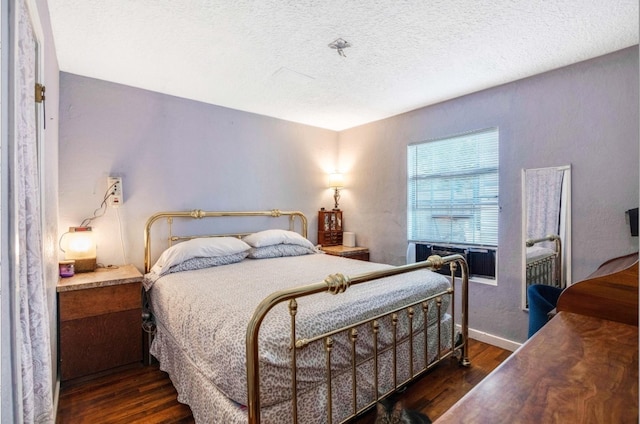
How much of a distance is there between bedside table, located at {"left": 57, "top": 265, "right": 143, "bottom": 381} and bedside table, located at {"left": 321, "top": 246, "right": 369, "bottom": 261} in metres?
2.12

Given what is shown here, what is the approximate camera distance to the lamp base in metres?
2.60

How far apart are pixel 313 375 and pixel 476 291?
226 centimetres

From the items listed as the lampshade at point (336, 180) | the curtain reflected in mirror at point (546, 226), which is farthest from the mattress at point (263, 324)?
the lampshade at point (336, 180)

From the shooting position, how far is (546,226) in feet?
8.83

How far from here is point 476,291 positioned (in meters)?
3.18

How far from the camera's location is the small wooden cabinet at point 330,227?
429 centimetres

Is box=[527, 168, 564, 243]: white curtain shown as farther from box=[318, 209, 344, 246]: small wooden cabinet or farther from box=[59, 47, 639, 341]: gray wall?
box=[318, 209, 344, 246]: small wooden cabinet

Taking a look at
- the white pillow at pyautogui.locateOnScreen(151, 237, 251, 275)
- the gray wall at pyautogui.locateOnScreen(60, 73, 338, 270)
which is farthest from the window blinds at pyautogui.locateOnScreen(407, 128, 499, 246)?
the white pillow at pyautogui.locateOnScreen(151, 237, 251, 275)

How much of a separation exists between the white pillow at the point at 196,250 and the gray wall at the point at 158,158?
1.54 feet

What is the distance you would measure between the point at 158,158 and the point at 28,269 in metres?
2.33

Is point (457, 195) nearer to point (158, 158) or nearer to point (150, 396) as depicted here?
point (158, 158)

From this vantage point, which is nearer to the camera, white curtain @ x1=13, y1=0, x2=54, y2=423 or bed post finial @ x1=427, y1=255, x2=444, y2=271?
white curtain @ x1=13, y1=0, x2=54, y2=423

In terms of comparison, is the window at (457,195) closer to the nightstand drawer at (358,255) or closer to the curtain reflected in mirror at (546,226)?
the curtain reflected in mirror at (546,226)

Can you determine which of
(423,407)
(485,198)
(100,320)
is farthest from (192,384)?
(485,198)
